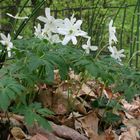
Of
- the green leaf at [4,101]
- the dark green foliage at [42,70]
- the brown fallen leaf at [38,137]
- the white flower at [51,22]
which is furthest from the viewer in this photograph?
the white flower at [51,22]

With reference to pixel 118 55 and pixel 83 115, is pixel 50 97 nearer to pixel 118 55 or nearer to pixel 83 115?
pixel 83 115

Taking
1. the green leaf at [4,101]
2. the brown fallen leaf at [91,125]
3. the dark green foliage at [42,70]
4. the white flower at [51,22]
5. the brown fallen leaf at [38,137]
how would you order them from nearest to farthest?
the green leaf at [4,101] → the dark green foliage at [42,70] → the brown fallen leaf at [38,137] → the white flower at [51,22] → the brown fallen leaf at [91,125]

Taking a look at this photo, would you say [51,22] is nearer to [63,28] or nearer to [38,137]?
[63,28]

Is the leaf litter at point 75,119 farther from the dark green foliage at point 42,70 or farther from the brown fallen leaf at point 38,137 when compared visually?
the dark green foliage at point 42,70

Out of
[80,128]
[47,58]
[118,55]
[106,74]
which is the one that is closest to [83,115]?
[80,128]

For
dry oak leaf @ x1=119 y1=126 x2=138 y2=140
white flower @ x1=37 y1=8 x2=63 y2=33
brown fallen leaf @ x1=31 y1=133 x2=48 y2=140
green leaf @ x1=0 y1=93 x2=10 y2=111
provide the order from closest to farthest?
1. green leaf @ x1=0 y1=93 x2=10 y2=111
2. brown fallen leaf @ x1=31 y1=133 x2=48 y2=140
3. white flower @ x1=37 y1=8 x2=63 y2=33
4. dry oak leaf @ x1=119 y1=126 x2=138 y2=140

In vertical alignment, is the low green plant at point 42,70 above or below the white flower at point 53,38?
below

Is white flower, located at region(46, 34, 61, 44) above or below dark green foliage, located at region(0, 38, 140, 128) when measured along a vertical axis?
above

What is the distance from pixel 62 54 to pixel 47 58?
12 centimetres

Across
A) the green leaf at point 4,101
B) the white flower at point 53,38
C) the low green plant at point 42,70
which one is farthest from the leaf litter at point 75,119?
the green leaf at point 4,101

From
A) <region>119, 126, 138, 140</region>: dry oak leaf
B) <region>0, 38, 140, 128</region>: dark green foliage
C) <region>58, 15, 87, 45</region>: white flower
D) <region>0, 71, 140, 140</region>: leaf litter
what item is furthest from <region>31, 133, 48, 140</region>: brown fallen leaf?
<region>119, 126, 138, 140</region>: dry oak leaf

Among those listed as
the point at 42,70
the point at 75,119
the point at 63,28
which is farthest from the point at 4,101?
the point at 75,119

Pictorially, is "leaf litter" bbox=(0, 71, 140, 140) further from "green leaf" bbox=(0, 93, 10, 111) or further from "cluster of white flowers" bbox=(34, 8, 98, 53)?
"green leaf" bbox=(0, 93, 10, 111)

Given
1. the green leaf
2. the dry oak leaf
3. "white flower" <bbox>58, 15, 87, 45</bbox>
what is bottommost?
the dry oak leaf
